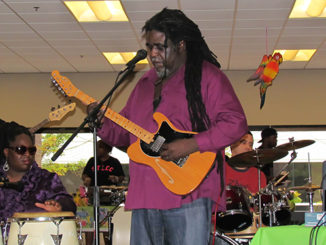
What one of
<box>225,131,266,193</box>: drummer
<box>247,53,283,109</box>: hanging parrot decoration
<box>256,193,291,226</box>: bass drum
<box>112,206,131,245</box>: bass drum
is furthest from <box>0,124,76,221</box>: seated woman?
<box>247,53,283,109</box>: hanging parrot decoration

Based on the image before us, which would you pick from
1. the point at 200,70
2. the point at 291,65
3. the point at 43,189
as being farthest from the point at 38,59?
the point at 200,70

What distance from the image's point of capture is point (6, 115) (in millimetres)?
10078

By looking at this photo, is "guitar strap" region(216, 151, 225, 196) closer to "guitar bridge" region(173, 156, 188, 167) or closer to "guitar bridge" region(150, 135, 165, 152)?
"guitar bridge" region(173, 156, 188, 167)

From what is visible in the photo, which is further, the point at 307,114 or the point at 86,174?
the point at 307,114

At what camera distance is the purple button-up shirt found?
225 cm

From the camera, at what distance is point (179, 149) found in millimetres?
2318

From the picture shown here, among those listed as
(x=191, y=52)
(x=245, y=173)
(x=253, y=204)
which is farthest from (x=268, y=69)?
(x=191, y=52)

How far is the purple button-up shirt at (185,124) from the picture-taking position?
2.25m

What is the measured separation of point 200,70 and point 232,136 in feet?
1.07

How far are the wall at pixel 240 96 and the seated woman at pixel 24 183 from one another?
222 inches

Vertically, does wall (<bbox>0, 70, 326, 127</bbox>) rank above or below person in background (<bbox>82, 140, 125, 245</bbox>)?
above

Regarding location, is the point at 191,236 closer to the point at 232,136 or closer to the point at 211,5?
the point at 232,136

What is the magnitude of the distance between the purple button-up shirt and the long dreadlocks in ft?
0.08

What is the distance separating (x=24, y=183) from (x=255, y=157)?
6.94 ft
